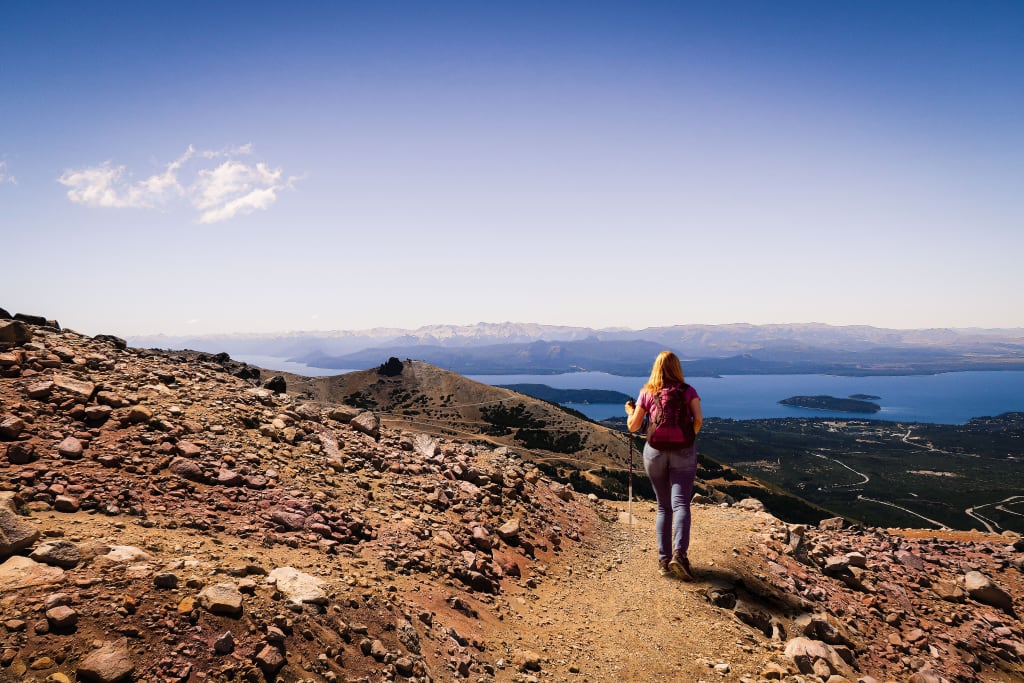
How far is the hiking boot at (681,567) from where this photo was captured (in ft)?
34.5

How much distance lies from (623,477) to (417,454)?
72158 mm

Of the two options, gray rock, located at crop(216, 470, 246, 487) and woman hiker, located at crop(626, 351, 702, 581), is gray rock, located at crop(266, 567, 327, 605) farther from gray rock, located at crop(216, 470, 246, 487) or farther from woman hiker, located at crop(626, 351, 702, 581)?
woman hiker, located at crop(626, 351, 702, 581)

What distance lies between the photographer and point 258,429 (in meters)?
11.6

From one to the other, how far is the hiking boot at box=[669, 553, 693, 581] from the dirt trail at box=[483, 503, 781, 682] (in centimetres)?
18

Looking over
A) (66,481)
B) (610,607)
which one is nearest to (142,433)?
(66,481)

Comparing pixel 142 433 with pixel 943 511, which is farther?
pixel 943 511

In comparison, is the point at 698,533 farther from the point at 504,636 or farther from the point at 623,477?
the point at 623,477

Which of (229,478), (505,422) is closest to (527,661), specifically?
(229,478)

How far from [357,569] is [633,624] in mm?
5113

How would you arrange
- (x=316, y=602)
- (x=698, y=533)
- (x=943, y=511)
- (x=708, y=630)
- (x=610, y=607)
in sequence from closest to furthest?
(x=316, y=602)
(x=708, y=630)
(x=610, y=607)
(x=698, y=533)
(x=943, y=511)

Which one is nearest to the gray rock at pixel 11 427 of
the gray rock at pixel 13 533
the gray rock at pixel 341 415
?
the gray rock at pixel 13 533

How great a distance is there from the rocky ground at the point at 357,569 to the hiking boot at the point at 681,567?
336mm

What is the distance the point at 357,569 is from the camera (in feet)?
Answer: 26.5

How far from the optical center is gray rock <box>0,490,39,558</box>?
5.50 meters
